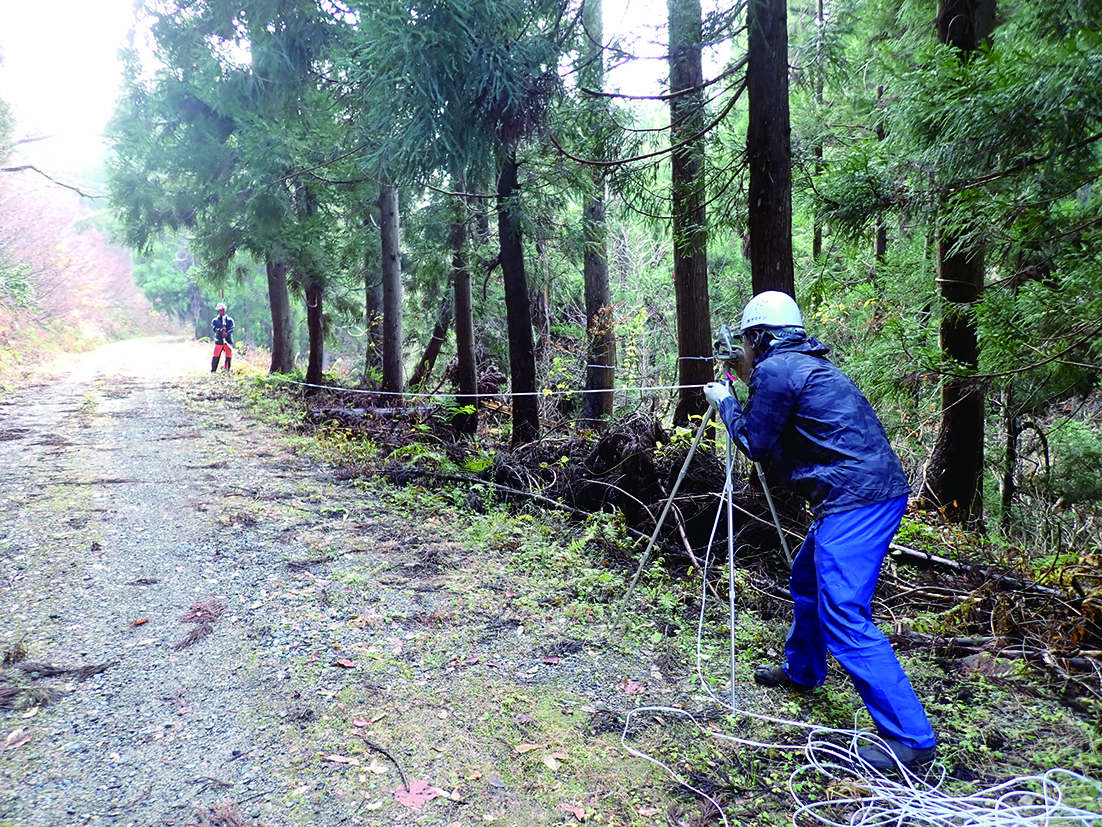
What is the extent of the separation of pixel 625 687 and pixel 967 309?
499 centimetres

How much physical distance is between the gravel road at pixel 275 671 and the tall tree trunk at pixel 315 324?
7677mm

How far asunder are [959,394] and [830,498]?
520 centimetres

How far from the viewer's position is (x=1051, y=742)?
10.4 ft

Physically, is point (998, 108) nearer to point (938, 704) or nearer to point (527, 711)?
point (938, 704)

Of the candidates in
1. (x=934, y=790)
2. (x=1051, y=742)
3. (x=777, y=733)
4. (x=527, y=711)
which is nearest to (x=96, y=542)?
(x=527, y=711)

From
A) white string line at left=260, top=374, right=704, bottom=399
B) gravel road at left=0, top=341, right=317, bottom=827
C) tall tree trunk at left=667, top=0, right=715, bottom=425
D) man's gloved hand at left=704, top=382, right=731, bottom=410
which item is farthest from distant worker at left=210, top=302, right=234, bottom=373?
man's gloved hand at left=704, top=382, right=731, bottom=410

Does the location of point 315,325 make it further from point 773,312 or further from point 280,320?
point 773,312

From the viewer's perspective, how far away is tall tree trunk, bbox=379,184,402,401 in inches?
479

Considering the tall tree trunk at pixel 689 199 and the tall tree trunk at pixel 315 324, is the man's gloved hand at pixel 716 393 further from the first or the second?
the tall tree trunk at pixel 315 324

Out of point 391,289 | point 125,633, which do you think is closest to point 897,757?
point 125,633

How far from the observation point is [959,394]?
7328 millimetres

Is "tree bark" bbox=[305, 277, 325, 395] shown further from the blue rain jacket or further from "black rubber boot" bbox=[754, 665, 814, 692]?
"black rubber boot" bbox=[754, 665, 814, 692]

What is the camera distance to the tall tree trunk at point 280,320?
17.8 m

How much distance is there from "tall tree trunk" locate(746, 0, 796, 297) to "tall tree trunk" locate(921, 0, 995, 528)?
8.96ft
